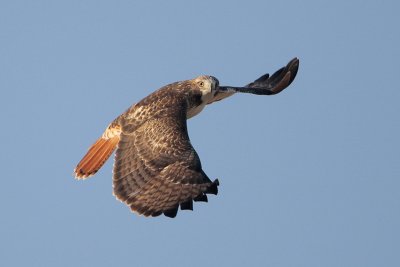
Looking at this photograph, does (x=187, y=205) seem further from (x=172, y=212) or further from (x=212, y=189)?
(x=212, y=189)


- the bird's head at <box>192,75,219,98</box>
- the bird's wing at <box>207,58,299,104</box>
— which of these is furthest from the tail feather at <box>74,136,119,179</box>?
the bird's wing at <box>207,58,299,104</box>

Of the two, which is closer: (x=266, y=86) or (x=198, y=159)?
(x=198, y=159)

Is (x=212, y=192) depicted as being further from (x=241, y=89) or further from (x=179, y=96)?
(x=241, y=89)

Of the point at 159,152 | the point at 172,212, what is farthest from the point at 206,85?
the point at 172,212

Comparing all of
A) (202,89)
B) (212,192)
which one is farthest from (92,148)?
(212,192)

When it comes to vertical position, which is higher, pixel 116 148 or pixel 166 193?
pixel 116 148

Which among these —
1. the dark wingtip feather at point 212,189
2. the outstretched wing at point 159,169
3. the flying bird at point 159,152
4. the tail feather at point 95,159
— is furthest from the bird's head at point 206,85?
the dark wingtip feather at point 212,189

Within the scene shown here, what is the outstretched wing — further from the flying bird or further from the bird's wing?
the bird's wing

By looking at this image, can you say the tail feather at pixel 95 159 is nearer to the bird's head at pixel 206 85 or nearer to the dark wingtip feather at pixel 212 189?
the bird's head at pixel 206 85

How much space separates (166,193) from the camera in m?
17.2

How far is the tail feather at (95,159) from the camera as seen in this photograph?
2003 centimetres

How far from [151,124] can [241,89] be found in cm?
327

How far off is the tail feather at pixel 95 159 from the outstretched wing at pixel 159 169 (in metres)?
0.77

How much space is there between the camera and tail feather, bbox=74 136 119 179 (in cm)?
2003
